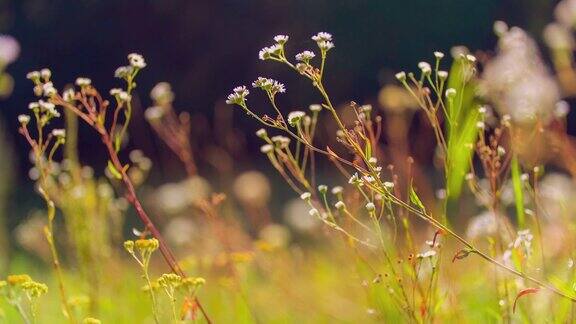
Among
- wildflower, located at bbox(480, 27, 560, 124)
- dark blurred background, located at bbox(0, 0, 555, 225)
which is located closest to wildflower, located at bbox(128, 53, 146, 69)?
wildflower, located at bbox(480, 27, 560, 124)

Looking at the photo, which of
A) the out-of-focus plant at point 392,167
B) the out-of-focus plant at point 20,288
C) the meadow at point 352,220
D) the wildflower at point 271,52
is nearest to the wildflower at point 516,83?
the meadow at point 352,220

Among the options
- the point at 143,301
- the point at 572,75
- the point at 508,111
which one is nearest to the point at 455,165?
the point at 508,111

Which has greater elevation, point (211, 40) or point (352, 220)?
point (211, 40)

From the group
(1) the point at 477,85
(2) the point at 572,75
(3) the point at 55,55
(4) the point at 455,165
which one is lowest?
(4) the point at 455,165

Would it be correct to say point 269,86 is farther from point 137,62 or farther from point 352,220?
point 352,220

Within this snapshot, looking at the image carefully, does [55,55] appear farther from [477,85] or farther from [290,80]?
[477,85]

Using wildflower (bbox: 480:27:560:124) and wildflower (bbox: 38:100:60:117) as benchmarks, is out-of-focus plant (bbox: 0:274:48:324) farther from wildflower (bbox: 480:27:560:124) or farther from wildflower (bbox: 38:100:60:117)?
wildflower (bbox: 480:27:560:124)

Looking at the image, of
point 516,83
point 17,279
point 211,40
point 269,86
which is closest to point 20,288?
point 17,279

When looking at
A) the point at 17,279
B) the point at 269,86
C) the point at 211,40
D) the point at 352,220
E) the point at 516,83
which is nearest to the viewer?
the point at 269,86
